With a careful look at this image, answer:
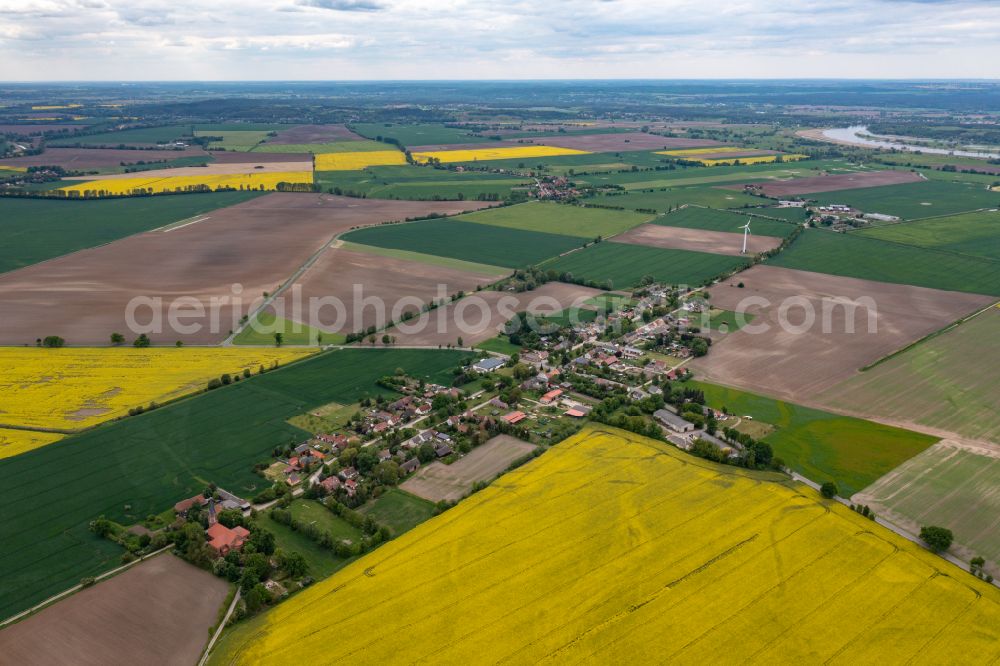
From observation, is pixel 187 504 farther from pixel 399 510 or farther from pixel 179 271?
pixel 179 271

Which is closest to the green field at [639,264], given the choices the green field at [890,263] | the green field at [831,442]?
the green field at [890,263]

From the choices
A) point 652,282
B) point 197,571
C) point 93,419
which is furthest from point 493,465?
Answer: point 652,282

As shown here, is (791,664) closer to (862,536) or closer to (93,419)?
(862,536)

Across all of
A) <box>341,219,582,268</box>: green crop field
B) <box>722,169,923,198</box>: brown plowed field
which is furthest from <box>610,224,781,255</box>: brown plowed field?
<box>722,169,923,198</box>: brown plowed field

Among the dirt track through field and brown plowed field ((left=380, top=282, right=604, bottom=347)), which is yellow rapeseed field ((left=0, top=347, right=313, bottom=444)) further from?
the dirt track through field
